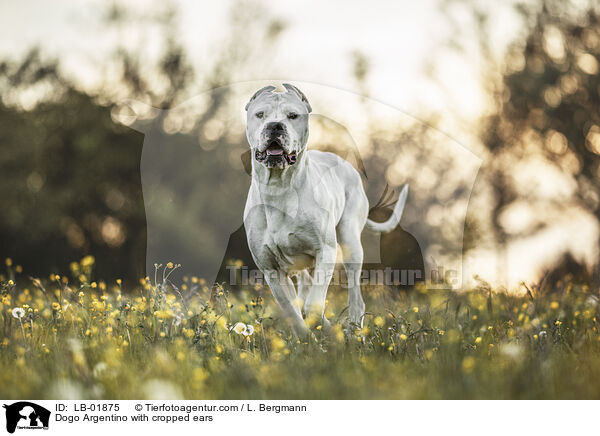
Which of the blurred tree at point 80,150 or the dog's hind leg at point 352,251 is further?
the blurred tree at point 80,150

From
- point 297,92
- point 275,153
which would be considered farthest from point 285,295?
point 297,92

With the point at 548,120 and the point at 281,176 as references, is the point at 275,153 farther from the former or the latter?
the point at 548,120

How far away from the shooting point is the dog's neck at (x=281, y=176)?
15.4 ft

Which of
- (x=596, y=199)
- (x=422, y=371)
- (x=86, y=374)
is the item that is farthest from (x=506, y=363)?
(x=596, y=199)

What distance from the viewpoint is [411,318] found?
492 cm

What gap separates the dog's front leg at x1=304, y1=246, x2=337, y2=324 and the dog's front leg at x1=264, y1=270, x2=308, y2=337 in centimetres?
10

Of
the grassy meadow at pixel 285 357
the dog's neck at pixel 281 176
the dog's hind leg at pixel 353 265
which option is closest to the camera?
the grassy meadow at pixel 285 357

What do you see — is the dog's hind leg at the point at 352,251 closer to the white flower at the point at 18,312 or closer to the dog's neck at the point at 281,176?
the dog's neck at the point at 281,176

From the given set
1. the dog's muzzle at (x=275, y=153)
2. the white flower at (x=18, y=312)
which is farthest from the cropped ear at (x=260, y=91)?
the white flower at (x=18, y=312)

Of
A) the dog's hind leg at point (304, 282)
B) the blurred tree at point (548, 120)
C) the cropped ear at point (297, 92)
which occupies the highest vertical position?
the blurred tree at point (548, 120)

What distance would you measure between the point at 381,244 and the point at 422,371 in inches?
151

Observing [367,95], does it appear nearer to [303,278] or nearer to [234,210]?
[303,278]

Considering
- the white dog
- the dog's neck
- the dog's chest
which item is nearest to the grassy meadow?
the white dog
